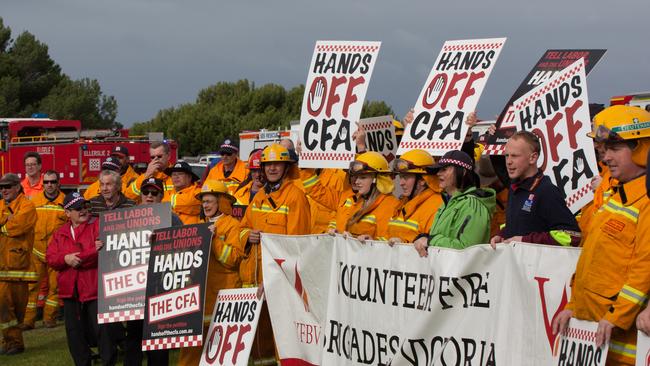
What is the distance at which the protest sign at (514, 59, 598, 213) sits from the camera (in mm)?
7688

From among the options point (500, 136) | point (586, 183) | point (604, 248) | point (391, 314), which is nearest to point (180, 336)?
point (391, 314)

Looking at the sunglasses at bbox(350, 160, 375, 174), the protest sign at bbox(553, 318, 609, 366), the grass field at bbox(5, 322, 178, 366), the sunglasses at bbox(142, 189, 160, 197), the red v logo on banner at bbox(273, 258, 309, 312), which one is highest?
the sunglasses at bbox(350, 160, 375, 174)

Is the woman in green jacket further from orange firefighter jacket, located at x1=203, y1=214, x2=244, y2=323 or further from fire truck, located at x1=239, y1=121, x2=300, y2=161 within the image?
fire truck, located at x1=239, y1=121, x2=300, y2=161

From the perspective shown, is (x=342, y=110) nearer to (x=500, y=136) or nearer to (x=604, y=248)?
(x=500, y=136)

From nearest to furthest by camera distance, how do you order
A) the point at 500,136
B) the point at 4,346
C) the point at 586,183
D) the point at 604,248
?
the point at 604,248 < the point at 586,183 < the point at 500,136 < the point at 4,346

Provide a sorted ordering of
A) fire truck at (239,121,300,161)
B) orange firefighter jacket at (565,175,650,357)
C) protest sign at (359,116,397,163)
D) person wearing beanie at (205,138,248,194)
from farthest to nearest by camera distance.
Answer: fire truck at (239,121,300,161), person wearing beanie at (205,138,248,194), protest sign at (359,116,397,163), orange firefighter jacket at (565,175,650,357)

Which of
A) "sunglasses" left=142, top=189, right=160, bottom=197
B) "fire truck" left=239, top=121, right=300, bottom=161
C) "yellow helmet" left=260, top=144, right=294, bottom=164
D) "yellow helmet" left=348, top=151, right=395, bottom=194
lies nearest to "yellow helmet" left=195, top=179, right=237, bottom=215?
"yellow helmet" left=260, top=144, right=294, bottom=164

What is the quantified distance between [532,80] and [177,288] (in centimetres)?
376

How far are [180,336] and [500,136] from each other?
3.44 metres

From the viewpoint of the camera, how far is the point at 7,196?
1404cm

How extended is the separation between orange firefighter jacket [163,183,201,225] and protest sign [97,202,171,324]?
187cm

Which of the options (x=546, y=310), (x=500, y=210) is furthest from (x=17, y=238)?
(x=546, y=310)

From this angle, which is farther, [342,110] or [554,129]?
[342,110]

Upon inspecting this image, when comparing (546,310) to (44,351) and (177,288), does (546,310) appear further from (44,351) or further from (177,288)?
(44,351)
